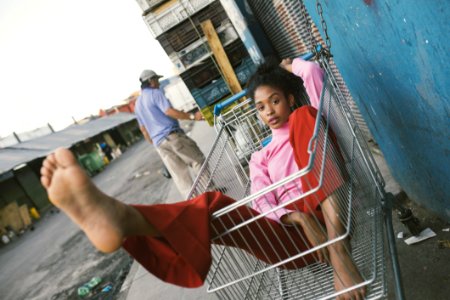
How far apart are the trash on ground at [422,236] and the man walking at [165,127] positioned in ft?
10.8

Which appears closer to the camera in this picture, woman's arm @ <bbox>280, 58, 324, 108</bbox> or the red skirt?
the red skirt

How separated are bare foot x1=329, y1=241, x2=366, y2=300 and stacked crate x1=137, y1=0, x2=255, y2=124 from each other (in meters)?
5.00

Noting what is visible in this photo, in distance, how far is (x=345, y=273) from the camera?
1501mm

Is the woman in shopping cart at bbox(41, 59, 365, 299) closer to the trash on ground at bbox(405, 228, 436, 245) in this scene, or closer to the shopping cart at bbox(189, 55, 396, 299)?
the shopping cart at bbox(189, 55, 396, 299)

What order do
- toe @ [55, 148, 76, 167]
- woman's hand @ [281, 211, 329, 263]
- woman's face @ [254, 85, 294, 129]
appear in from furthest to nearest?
→ woman's face @ [254, 85, 294, 129], woman's hand @ [281, 211, 329, 263], toe @ [55, 148, 76, 167]

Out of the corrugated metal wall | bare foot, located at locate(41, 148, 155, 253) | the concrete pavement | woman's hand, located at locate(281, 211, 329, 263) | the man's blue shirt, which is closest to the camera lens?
bare foot, located at locate(41, 148, 155, 253)

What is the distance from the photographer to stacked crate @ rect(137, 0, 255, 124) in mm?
6379

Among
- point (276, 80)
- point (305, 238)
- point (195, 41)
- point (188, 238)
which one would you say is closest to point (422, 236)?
point (305, 238)

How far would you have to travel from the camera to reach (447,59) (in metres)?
1.49

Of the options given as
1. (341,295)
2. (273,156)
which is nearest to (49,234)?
(273,156)

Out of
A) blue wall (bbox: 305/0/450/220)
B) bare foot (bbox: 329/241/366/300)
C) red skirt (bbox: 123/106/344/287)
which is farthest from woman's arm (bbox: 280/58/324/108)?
bare foot (bbox: 329/241/366/300)

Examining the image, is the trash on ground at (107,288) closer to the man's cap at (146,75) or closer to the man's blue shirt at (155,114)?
the man's blue shirt at (155,114)

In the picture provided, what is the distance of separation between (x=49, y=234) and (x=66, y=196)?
9479mm

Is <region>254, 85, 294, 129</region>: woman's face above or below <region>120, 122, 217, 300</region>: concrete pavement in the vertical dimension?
above
